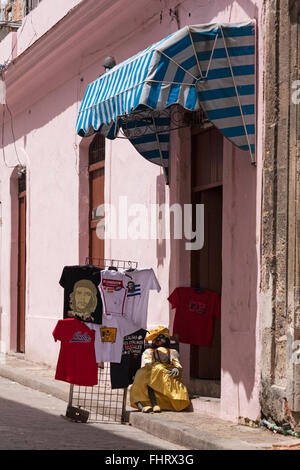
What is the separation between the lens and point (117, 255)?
12367 mm

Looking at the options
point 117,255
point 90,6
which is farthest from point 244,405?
point 90,6

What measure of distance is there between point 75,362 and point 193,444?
213 centimetres

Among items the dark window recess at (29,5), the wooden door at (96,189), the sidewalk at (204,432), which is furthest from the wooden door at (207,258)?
the dark window recess at (29,5)

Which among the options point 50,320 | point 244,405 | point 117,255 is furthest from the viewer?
point 50,320

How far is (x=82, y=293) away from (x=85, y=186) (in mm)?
4635

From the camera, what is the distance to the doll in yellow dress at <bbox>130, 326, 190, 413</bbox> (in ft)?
31.4

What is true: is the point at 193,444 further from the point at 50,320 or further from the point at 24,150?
the point at 24,150

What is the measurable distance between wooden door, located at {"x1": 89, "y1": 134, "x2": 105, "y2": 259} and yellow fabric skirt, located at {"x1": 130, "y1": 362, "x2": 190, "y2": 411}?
4.03 meters

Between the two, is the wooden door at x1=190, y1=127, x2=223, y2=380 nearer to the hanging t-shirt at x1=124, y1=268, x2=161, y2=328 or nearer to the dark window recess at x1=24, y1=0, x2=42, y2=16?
the hanging t-shirt at x1=124, y1=268, x2=161, y2=328

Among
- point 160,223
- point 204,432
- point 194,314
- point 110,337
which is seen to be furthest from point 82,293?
point 204,432

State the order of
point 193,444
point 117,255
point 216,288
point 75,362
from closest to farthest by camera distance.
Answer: point 193,444 < point 75,362 < point 216,288 < point 117,255

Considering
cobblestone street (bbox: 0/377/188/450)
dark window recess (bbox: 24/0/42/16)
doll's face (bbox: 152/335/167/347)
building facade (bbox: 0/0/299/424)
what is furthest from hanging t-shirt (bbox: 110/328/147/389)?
dark window recess (bbox: 24/0/42/16)

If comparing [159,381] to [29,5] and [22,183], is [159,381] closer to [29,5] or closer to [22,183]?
[22,183]

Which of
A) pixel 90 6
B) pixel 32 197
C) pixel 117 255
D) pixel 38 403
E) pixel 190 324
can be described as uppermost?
pixel 90 6
